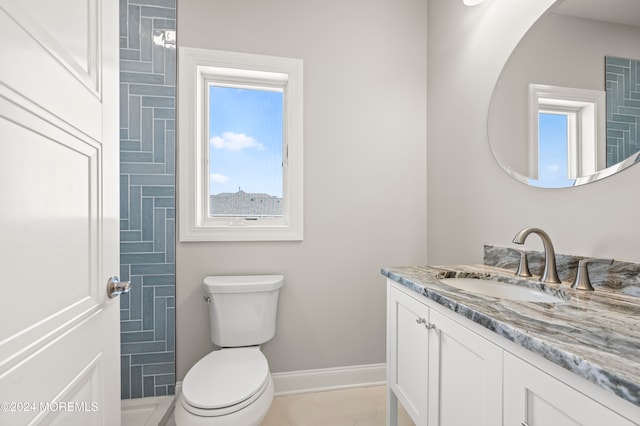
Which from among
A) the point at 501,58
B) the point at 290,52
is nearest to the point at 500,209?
the point at 501,58

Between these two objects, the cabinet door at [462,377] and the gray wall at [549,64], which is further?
the gray wall at [549,64]

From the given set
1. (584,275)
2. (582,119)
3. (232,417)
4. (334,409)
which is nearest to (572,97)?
(582,119)

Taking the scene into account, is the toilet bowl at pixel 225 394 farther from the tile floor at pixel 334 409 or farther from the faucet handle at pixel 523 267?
the faucet handle at pixel 523 267

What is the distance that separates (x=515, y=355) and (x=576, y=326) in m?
0.14

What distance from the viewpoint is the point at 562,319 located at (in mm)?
666

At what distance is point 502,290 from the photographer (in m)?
1.12

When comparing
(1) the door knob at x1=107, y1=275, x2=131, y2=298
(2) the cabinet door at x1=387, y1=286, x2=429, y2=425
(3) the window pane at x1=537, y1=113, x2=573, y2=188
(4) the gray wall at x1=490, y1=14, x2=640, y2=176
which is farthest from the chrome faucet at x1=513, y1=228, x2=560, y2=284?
(1) the door knob at x1=107, y1=275, x2=131, y2=298

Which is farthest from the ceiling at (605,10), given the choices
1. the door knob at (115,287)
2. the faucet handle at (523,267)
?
the door knob at (115,287)

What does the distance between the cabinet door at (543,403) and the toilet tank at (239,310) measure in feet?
3.98

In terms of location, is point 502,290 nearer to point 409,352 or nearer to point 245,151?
point 409,352

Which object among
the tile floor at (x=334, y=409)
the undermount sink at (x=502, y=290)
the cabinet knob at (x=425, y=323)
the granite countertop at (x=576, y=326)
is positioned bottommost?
the tile floor at (x=334, y=409)

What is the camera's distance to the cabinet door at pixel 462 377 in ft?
2.35

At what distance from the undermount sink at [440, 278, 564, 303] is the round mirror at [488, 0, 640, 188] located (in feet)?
1.40

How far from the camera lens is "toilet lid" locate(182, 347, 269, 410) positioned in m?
1.12
